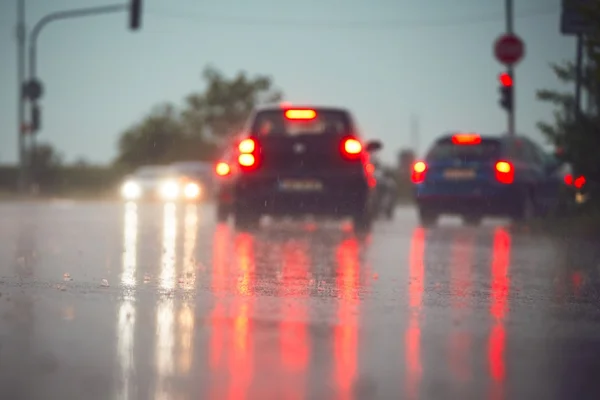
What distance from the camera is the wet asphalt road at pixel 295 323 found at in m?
6.37

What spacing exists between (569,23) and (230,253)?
8.54 meters

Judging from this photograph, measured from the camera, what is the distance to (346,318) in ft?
29.3

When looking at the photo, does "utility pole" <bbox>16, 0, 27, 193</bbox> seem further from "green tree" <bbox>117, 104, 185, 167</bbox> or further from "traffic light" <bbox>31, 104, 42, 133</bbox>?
"green tree" <bbox>117, 104, 185, 167</bbox>

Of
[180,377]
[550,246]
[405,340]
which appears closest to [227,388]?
[180,377]

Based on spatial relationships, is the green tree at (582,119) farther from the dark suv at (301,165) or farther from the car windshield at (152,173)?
the car windshield at (152,173)

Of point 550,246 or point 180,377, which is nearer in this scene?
point 180,377

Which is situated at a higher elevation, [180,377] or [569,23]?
[569,23]

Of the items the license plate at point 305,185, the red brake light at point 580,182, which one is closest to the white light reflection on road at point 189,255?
the license plate at point 305,185

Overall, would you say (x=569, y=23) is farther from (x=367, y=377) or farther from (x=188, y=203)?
(x=188, y=203)

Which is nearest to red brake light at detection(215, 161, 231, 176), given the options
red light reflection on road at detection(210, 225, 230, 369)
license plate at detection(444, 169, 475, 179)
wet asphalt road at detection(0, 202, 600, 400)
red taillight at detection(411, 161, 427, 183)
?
red light reflection on road at detection(210, 225, 230, 369)

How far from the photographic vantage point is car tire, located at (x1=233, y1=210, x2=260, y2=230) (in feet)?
66.8

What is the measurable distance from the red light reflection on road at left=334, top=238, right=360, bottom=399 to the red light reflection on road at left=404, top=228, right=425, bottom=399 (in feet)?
0.92

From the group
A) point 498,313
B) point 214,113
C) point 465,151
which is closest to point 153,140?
point 214,113

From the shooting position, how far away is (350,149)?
64.3 feet
